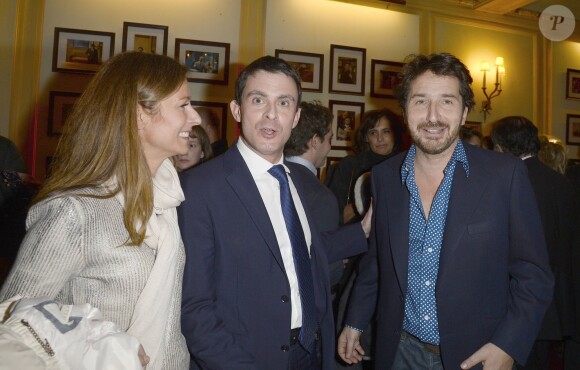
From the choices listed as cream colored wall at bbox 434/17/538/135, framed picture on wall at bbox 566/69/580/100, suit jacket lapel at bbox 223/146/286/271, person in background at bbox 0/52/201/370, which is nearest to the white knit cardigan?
person in background at bbox 0/52/201/370

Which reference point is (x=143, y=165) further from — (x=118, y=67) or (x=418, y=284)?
(x=418, y=284)

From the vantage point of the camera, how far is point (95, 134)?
1335mm

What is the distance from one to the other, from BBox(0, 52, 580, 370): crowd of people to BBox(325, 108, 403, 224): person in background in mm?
1740

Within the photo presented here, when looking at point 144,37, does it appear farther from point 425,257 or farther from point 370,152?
point 425,257

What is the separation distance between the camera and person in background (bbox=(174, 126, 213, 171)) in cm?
329

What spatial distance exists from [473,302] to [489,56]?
5766 mm

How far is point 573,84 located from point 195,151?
648cm

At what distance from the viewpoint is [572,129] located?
698 centimetres

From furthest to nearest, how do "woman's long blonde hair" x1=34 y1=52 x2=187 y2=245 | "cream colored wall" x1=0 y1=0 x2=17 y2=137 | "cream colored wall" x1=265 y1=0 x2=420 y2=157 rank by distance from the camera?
1. "cream colored wall" x1=265 y1=0 x2=420 y2=157
2. "cream colored wall" x1=0 y1=0 x2=17 y2=137
3. "woman's long blonde hair" x1=34 y1=52 x2=187 y2=245

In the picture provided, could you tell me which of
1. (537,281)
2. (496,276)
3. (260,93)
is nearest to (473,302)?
(496,276)

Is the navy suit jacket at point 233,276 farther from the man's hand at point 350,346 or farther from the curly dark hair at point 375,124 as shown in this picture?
the curly dark hair at point 375,124

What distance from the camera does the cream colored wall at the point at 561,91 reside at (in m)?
6.88

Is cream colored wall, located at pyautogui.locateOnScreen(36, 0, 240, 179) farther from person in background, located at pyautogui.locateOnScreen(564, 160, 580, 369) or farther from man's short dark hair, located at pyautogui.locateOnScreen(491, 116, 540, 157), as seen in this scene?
person in background, located at pyautogui.locateOnScreen(564, 160, 580, 369)

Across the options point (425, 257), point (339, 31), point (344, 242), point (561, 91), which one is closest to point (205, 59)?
point (339, 31)
